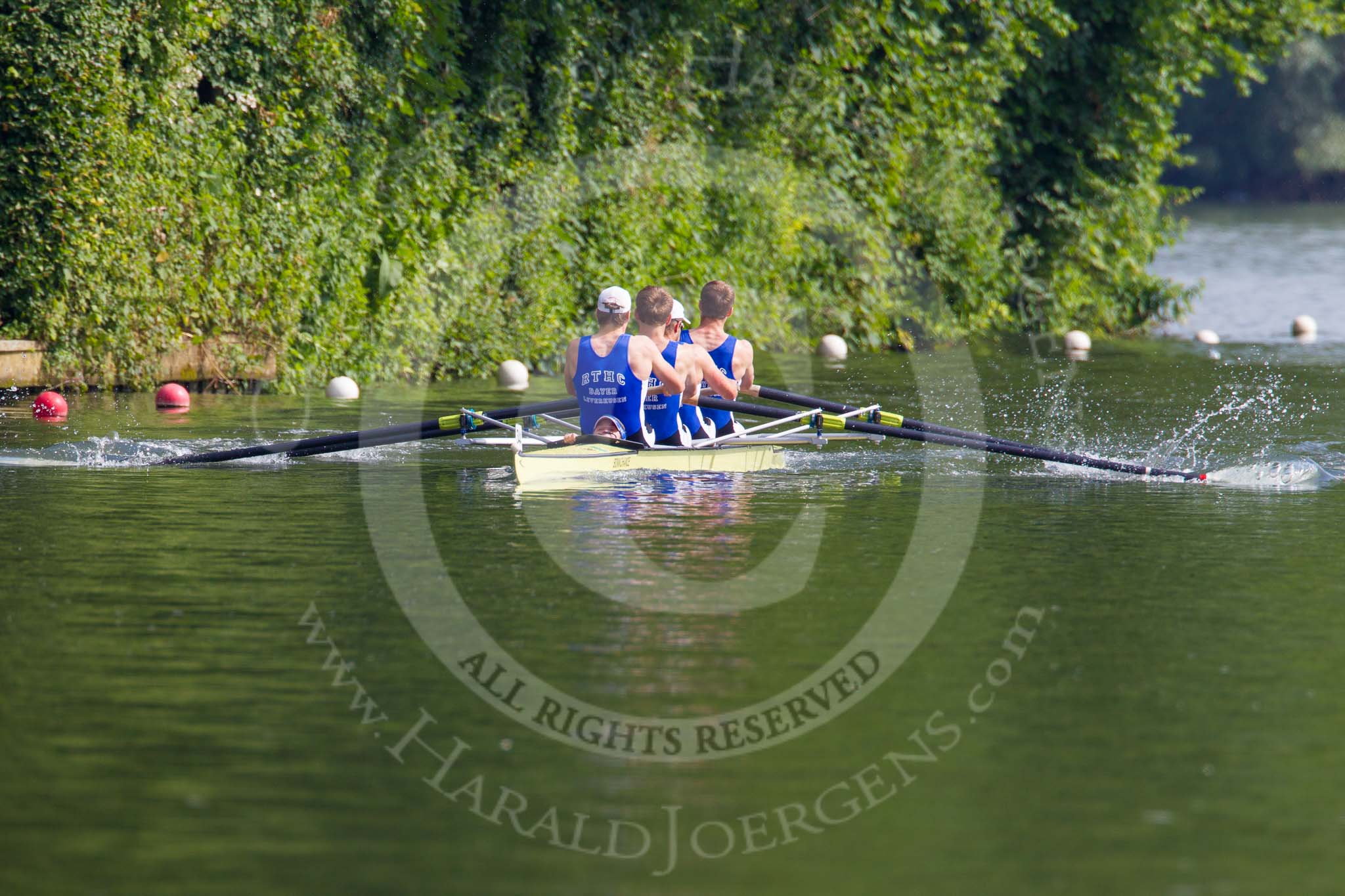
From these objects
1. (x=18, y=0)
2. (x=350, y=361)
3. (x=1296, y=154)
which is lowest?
(x=350, y=361)

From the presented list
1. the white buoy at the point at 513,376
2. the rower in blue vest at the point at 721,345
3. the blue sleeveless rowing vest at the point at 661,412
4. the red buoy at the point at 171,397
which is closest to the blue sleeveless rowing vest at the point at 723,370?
the rower in blue vest at the point at 721,345

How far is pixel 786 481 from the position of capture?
41.1ft

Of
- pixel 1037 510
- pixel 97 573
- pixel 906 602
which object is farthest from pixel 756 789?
pixel 1037 510

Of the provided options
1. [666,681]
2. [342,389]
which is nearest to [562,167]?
[342,389]

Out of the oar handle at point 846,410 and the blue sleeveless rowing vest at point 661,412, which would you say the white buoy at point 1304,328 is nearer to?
the oar handle at point 846,410

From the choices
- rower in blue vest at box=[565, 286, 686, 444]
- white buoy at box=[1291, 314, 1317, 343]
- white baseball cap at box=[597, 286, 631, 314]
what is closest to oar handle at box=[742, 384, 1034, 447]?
rower in blue vest at box=[565, 286, 686, 444]

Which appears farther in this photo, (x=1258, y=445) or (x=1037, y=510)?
(x=1258, y=445)

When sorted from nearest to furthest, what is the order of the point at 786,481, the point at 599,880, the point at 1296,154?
the point at 599,880 → the point at 786,481 → the point at 1296,154

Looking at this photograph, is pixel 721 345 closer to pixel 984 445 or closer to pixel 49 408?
pixel 984 445

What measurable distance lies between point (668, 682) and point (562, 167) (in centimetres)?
1486

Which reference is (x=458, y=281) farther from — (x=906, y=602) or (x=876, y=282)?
(x=906, y=602)

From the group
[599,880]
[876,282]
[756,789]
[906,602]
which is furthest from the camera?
[876,282]

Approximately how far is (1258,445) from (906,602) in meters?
7.17

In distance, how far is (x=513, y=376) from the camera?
19406 mm
